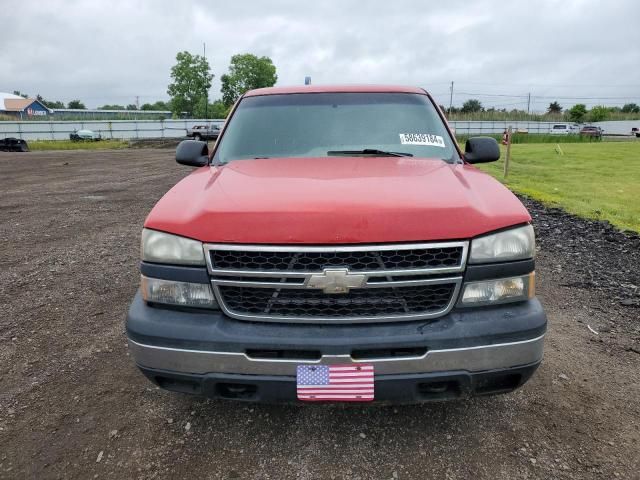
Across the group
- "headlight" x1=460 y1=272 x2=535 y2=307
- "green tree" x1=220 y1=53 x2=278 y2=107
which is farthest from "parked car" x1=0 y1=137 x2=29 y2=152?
"green tree" x1=220 y1=53 x2=278 y2=107

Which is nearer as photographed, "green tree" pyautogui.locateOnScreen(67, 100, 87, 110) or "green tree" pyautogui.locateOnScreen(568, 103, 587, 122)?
"green tree" pyautogui.locateOnScreen(568, 103, 587, 122)

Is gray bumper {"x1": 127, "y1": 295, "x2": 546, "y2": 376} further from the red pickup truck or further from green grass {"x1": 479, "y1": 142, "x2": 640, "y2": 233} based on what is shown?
green grass {"x1": 479, "y1": 142, "x2": 640, "y2": 233}

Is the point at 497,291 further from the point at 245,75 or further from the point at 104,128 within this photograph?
the point at 245,75

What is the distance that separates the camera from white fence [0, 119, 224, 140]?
4244 centimetres

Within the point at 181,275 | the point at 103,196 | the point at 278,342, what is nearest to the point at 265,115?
the point at 181,275

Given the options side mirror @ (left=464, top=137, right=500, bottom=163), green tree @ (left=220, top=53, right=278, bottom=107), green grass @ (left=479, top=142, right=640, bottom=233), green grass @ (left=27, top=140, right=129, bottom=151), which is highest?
green tree @ (left=220, top=53, right=278, bottom=107)

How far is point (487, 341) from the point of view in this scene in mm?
2076

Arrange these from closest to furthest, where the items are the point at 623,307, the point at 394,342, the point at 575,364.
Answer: the point at 394,342, the point at 575,364, the point at 623,307

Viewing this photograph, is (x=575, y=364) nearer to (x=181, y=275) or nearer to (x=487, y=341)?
(x=487, y=341)

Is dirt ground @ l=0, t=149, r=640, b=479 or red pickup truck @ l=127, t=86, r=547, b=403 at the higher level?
red pickup truck @ l=127, t=86, r=547, b=403

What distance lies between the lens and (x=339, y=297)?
2111 millimetres

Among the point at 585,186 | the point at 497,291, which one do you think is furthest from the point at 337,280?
the point at 585,186

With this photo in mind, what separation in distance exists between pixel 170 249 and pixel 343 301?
0.82m

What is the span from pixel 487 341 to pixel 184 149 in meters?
2.59
